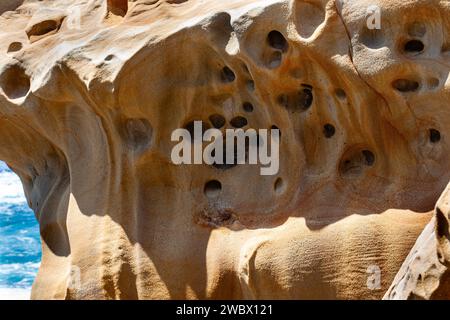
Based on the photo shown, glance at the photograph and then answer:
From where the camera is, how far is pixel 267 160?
185 inches

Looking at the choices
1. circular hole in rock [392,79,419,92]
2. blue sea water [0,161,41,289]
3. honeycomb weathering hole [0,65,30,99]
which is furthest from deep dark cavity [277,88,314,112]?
blue sea water [0,161,41,289]

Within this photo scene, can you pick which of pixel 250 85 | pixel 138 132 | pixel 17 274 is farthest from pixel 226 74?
pixel 17 274

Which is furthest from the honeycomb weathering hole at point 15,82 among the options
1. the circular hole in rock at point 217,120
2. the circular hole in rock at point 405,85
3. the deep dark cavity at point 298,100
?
the circular hole in rock at point 405,85

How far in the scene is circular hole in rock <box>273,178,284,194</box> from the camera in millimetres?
4641

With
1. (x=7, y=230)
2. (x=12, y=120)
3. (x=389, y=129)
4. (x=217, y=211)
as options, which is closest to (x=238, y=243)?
(x=217, y=211)

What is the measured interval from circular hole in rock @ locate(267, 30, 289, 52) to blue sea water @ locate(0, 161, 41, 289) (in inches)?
133

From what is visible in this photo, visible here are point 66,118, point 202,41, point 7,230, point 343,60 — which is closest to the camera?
point 343,60

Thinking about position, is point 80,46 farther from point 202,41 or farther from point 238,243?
point 238,243

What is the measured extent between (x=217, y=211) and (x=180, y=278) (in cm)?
27

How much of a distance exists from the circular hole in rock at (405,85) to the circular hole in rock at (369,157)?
10.5 inches

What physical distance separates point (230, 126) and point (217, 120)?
0.06 meters

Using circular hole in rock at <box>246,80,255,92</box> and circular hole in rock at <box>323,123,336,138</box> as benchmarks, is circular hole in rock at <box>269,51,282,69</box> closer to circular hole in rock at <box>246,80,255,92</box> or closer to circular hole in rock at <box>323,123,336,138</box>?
circular hole in rock at <box>246,80,255,92</box>

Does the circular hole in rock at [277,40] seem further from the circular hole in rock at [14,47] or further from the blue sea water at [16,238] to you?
the blue sea water at [16,238]

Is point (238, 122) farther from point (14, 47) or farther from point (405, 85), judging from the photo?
point (14, 47)
